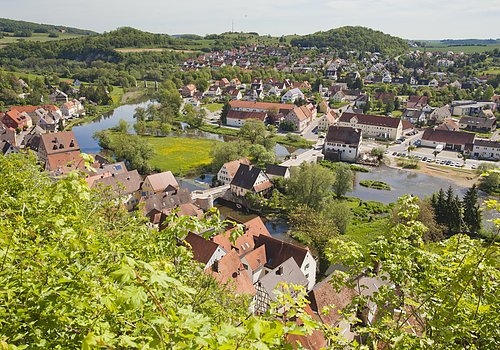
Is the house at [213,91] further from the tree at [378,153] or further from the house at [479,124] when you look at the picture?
the house at [479,124]

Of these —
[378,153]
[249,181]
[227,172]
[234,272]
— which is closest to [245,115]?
[378,153]

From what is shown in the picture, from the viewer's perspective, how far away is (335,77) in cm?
12612

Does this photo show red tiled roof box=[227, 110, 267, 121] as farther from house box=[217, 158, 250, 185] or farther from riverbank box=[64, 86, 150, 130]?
house box=[217, 158, 250, 185]

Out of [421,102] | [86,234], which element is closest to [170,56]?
[421,102]

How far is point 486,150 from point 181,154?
42323mm

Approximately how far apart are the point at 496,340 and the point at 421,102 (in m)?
85.4

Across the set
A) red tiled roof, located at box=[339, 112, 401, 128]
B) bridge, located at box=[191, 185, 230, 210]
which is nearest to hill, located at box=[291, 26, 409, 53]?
red tiled roof, located at box=[339, 112, 401, 128]

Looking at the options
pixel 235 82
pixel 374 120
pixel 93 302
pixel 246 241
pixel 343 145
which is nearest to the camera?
pixel 93 302

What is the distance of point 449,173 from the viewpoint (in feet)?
151

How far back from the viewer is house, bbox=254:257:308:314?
19.1 metres

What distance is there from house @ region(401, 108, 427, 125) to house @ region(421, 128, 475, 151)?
15442 millimetres

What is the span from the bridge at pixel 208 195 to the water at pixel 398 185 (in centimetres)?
1353

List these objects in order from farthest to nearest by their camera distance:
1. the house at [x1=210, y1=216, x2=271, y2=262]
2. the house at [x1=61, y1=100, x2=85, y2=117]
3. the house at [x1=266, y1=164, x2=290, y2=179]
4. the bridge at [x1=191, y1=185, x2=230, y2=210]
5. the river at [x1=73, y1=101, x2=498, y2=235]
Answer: the house at [x1=61, y1=100, x2=85, y2=117], the house at [x1=266, y1=164, x2=290, y2=179], the river at [x1=73, y1=101, x2=498, y2=235], the bridge at [x1=191, y1=185, x2=230, y2=210], the house at [x1=210, y1=216, x2=271, y2=262]

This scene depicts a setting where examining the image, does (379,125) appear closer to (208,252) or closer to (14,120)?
(208,252)
